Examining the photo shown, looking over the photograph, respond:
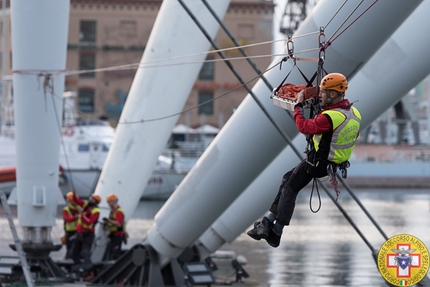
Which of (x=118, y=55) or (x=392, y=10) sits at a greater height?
(x=118, y=55)

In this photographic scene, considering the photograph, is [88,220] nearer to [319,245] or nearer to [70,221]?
[70,221]

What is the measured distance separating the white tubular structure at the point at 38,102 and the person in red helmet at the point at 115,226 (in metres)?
1.27

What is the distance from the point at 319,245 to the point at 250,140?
39.0ft

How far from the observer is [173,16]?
19.4 meters

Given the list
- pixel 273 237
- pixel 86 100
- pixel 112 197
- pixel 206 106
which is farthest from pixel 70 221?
pixel 206 106

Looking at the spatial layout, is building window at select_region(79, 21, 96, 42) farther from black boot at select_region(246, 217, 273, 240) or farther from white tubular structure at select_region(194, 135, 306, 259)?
black boot at select_region(246, 217, 273, 240)

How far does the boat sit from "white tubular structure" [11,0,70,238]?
27.8 m

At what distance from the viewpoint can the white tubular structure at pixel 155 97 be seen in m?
19.4

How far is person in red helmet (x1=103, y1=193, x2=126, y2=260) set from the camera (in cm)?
1923

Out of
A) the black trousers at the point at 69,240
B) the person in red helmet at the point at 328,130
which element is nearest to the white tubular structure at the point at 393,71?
the person in red helmet at the point at 328,130

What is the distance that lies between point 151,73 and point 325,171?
10858mm

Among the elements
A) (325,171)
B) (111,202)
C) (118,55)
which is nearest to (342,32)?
(325,171)

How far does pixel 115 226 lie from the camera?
19.3m

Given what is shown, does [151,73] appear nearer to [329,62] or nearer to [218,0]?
[218,0]
